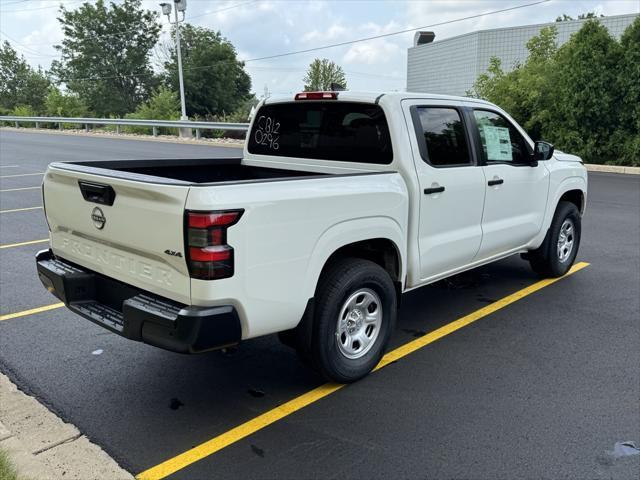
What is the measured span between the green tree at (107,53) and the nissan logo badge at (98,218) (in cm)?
6898

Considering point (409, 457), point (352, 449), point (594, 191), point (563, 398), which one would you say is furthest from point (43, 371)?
point (594, 191)

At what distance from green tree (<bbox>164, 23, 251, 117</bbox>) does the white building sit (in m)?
23.7

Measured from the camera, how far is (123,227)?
10.8 feet

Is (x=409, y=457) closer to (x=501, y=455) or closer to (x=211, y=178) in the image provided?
(x=501, y=455)

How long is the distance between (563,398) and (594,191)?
1008 cm

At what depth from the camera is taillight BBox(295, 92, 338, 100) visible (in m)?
4.42

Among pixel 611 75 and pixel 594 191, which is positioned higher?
pixel 611 75

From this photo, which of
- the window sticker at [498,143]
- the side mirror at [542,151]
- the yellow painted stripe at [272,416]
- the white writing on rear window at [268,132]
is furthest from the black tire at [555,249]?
the white writing on rear window at [268,132]

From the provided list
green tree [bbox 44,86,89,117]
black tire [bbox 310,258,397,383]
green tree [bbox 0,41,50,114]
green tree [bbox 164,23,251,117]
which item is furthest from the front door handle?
green tree [bbox 0,41,50,114]

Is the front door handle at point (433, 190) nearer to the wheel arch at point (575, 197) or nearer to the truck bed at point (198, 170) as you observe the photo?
the truck bed at point (198, 170)

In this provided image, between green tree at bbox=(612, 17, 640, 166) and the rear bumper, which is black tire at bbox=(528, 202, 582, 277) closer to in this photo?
the rear bumper

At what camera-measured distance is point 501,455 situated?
311cm

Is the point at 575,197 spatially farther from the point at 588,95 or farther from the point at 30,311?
the point at 588,95

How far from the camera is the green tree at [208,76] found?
2579 inches
